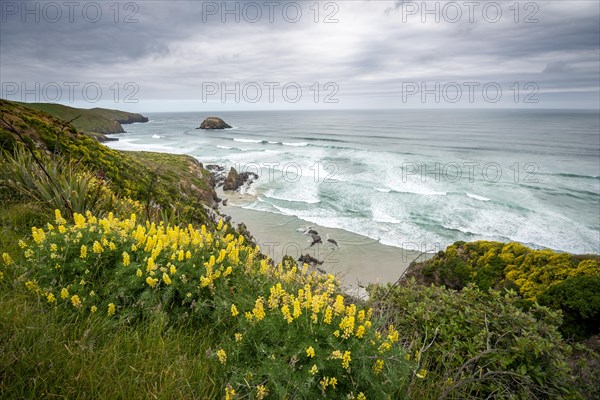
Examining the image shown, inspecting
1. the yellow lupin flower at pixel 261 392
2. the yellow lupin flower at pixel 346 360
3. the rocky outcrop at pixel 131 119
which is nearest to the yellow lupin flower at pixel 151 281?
the yellow lupin flower at pixel 261 392

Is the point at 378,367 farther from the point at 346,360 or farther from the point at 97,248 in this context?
the point at 97,248

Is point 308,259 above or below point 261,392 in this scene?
below

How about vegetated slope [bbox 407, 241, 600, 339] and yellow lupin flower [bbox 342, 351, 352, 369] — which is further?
vegetated slope [bbox 407, 241, 600, 339]

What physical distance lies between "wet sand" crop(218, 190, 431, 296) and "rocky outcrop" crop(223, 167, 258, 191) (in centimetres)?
811

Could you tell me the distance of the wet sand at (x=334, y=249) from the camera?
702 inches

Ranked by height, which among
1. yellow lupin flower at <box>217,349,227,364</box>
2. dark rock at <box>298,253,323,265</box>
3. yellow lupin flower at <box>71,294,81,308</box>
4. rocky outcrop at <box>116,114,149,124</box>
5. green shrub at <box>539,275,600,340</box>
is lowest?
dark rock at <box>298,253,323,265</box>

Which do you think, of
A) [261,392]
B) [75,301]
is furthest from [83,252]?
[261,392]

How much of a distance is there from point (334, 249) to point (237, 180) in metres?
19.8

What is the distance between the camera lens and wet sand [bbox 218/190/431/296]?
17.8 meters

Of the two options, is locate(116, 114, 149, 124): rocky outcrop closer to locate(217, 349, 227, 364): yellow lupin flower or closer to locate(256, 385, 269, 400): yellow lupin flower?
locate(217, 349, 227, 364): yellow lupin flower

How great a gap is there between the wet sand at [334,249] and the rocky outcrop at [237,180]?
8107mm

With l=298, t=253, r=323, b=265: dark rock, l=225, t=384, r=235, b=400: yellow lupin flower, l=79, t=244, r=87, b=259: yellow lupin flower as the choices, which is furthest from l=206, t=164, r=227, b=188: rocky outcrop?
l=225, t=384, r=235, b=400: yellow lupin flower

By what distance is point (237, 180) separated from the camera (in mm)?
37219

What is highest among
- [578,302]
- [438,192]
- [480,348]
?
[480,348]
